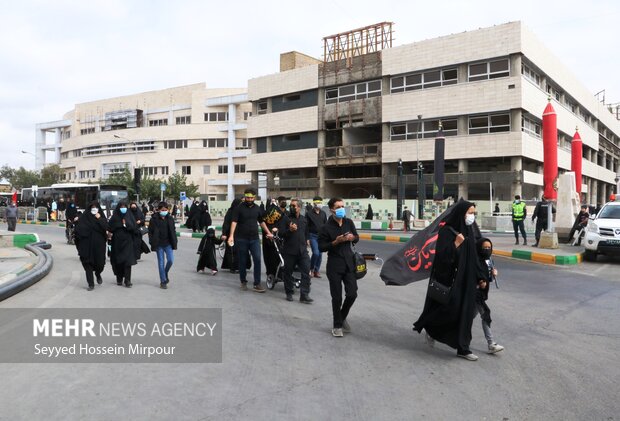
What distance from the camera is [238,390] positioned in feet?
13.9

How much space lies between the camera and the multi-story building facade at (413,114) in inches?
1569

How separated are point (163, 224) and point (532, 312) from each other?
650cm

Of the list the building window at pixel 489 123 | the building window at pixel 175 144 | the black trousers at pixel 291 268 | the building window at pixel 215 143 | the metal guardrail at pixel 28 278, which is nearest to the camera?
the metal guardrail at pixel 28 278

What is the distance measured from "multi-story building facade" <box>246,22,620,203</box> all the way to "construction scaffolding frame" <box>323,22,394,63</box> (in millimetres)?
102

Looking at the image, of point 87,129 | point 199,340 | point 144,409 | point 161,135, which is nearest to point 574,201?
point 199,340

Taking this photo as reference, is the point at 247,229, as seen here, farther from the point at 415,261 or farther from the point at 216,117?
the point at 216,117

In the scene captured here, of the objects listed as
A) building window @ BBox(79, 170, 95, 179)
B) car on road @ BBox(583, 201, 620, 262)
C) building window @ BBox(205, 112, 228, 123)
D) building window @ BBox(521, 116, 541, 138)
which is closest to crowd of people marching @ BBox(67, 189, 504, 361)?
car on road @ BBox(583, 201, 620, 262)

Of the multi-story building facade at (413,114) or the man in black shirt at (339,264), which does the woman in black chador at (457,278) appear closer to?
the man in black shirt at (339,264)

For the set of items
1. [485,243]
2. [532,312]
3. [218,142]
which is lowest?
[532,312]

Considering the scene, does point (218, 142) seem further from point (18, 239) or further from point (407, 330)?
point (407, 330)

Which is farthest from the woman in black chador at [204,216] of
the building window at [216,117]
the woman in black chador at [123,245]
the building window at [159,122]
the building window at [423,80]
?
the building window at [159,122]

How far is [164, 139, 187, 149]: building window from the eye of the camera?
7500 cm

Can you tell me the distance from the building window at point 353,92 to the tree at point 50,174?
57057 mm

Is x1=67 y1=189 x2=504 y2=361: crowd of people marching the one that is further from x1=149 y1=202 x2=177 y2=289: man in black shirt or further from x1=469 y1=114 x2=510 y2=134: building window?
x1=469 y1=114 x2=510 y2=134: building window
